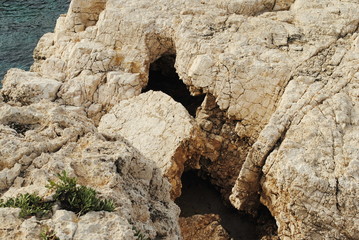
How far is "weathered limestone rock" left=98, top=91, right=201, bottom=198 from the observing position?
1451cm

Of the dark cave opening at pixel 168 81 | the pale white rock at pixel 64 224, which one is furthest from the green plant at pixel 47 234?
the dark cave opening at pixel 168 81

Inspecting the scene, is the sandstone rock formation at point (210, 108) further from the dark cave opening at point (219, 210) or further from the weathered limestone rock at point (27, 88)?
the dark cave opening at point (219, 210)

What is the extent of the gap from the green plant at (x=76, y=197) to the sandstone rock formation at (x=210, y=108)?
272mm

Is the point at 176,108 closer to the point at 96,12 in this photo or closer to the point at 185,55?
the point at 185,55

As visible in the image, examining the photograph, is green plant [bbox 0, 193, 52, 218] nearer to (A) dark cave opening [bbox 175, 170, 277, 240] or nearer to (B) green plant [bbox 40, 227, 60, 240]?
(B) green plant [bbox 40, 227, 60, 240]

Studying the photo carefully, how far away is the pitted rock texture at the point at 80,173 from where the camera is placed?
702 centimetres

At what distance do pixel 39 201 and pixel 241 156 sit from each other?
961cm

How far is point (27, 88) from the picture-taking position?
16859 mm

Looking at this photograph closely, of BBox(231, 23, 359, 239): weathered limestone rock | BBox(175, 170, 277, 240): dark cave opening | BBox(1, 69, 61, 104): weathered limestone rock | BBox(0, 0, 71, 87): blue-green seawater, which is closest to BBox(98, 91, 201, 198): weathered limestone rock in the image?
BBox(175, 170, 277, 240): dark cave opening

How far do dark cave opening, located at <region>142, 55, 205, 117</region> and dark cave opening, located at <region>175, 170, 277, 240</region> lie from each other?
402 cm

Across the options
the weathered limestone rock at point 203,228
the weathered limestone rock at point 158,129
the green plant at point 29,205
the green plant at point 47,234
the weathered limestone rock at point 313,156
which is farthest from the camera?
the weathered limestone rock at point 203,228

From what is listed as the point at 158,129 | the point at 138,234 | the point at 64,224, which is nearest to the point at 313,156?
the point at 158,129

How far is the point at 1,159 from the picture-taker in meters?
8.74

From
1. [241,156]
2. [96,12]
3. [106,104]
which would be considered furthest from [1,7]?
[241,156]
